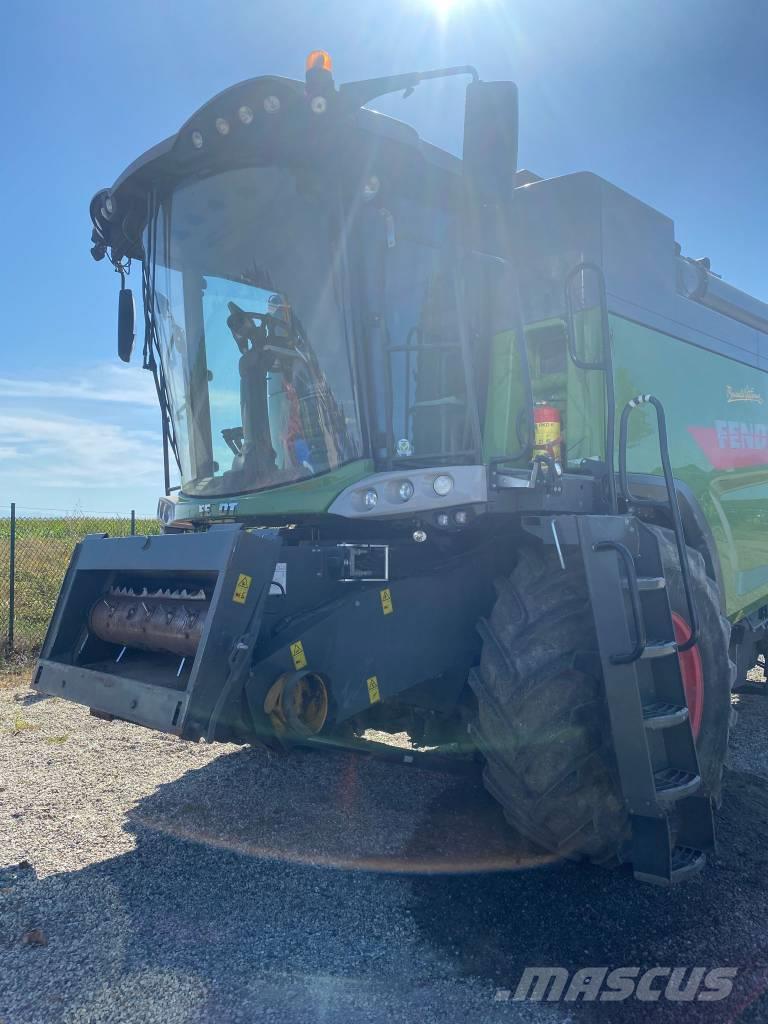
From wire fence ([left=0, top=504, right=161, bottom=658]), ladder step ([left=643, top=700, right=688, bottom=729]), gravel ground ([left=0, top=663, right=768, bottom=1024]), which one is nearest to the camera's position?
gravel ground ([left=0, top=663, right=768, bottom=1024])

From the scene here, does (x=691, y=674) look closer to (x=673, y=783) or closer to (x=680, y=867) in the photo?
(x=673, y=783)

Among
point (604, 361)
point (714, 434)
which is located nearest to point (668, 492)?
point (604, 361)

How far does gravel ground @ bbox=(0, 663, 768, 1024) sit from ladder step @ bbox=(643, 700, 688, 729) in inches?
28.9

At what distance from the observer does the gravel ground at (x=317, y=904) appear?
261 cm

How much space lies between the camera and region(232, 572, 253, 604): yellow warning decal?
2.98 m

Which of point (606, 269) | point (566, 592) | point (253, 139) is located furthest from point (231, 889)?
point (606, 269)

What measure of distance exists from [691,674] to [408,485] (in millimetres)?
1692

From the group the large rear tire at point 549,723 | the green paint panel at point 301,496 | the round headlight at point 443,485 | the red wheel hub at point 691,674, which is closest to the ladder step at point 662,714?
the large rear tire at point 549,723

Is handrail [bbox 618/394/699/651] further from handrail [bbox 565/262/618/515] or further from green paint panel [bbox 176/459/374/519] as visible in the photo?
green paint panel [bbox 176/459/374/519]

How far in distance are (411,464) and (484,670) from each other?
2.99 ft

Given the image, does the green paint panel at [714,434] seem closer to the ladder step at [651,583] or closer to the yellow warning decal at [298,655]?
the ladder step at [651,583]

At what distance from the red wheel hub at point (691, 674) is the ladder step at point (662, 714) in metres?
0.40

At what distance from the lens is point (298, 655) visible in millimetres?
3096

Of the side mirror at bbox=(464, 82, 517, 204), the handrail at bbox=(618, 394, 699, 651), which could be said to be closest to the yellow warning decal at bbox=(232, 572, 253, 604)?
the handrail at bbox=(618, 394, 699, 651)
